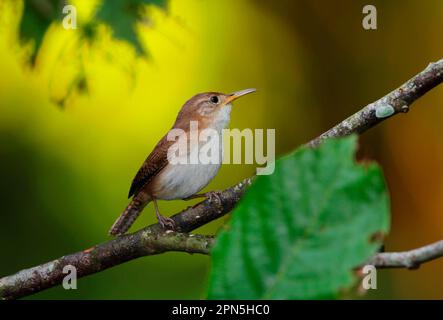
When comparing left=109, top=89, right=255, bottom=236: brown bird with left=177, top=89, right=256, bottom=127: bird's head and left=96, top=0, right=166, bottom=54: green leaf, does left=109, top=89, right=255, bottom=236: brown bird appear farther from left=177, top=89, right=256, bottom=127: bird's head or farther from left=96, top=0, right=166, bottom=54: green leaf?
left=96, top=0, right=166, bottom=54: green leaf

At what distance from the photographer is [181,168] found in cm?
312

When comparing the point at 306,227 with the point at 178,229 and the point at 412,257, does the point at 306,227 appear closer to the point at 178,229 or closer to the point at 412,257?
the point at 412,257

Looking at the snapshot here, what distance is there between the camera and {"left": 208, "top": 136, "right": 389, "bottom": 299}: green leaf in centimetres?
42

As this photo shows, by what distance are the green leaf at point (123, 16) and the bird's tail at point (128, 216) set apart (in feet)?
3.60

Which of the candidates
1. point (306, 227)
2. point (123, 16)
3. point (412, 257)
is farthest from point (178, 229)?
point (306, 227)

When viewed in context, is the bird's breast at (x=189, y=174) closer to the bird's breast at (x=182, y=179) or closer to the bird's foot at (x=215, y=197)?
the bird's breast at (x=182, y=179)

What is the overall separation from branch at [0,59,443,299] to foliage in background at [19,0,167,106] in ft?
2.15

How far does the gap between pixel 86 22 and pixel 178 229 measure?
95 centimetres

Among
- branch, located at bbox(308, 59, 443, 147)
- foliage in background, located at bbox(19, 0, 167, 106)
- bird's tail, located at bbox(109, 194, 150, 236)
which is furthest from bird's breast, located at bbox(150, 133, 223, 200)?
branch, located at bbox(308, 59, 443, 147)

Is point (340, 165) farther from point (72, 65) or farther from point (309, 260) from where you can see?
point (72, 65)

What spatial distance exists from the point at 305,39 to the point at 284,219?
5774mm

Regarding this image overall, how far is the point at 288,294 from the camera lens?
44 centimetres

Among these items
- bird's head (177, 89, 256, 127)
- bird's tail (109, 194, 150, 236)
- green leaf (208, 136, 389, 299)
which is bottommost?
green leaf (208, 136, 389, 299)
